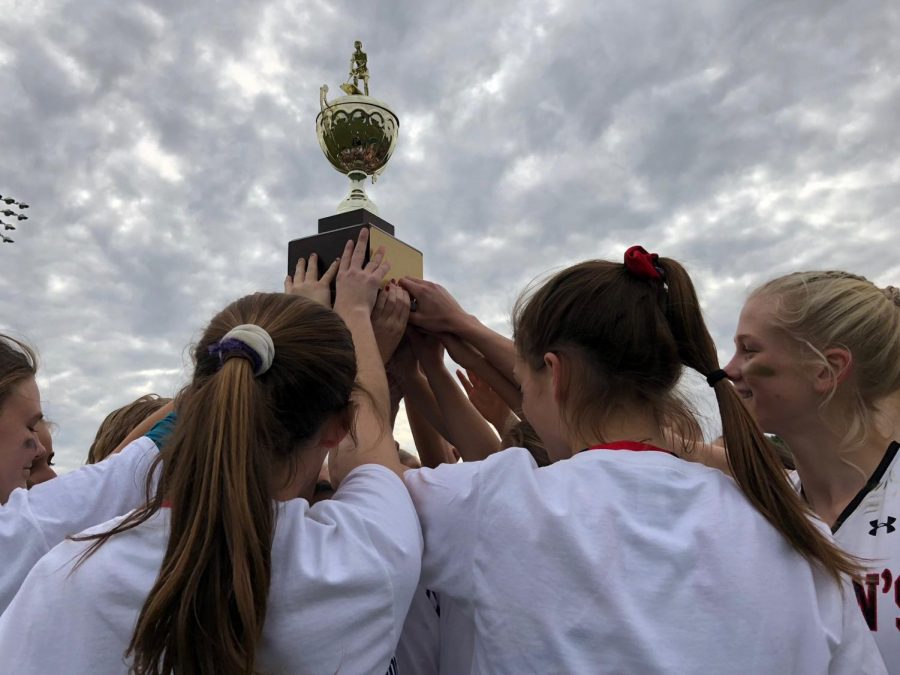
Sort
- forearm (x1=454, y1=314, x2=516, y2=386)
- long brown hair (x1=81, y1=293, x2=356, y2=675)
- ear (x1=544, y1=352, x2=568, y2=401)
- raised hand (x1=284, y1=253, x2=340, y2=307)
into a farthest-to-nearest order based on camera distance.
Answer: forearm (x1=454, y1=314, x2=516, y2=386), raised hand (x1=284, y1=253, x2=340, y2=307), ear (x1=544, y1=352, x2=568, y2=401), long brown hair (x1=81, y1=293, x2=356, y2=675)

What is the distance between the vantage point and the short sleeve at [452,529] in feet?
5.14

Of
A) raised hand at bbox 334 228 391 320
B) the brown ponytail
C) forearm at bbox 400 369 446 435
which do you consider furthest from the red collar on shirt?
forearm at bbox 400 369 446 435

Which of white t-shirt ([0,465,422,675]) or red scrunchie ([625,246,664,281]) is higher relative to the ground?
red scrunchie ([625,246,664,281])

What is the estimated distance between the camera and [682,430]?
1845 millimetres

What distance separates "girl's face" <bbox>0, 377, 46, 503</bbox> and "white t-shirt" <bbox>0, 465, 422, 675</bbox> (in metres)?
1.28

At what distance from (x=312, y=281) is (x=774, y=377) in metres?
1.60

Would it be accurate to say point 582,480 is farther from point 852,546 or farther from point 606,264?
point 852,546

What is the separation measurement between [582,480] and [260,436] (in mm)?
661

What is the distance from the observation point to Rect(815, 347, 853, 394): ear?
7.36 ft

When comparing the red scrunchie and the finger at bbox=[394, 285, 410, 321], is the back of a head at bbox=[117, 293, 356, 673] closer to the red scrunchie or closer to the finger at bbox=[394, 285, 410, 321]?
the red scrunchie

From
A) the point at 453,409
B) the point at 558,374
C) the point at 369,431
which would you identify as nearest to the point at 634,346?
the point at 558,374

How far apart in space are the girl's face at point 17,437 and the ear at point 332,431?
1.40 meters

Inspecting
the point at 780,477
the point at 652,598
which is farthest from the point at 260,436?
the point at 780,477

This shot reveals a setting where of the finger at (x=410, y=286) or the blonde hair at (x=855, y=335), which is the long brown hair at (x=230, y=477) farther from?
the blonde hair at (x=855, y=335)
